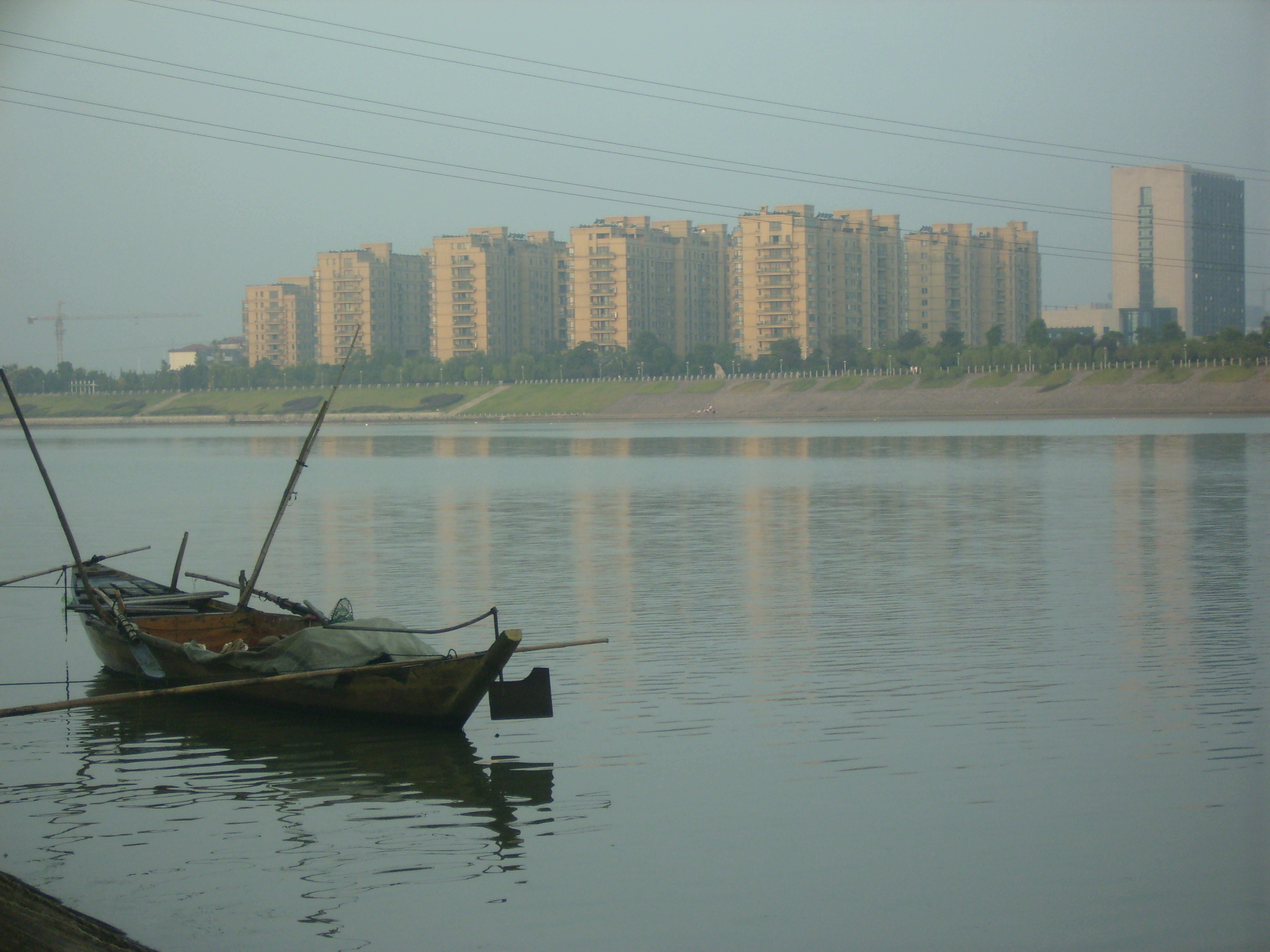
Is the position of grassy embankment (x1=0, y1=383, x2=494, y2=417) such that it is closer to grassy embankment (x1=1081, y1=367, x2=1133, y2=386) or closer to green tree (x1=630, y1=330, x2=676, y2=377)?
green tree (x1=630, y1=330, x2=676, y2=377)

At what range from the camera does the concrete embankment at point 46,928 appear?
26.2ft

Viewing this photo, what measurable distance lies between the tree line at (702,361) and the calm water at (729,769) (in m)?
97.9

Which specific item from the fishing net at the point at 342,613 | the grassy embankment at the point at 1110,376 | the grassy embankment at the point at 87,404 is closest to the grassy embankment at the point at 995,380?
the grassy embankment at the point at 1110,376

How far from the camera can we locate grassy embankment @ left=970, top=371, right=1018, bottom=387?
128 meters

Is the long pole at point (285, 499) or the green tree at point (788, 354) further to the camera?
the green tree at point (788, 354)

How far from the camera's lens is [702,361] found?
16288 centimetres

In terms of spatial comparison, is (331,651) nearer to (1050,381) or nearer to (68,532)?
(68,532)

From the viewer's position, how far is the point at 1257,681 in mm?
15258

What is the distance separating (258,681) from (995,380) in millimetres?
122052

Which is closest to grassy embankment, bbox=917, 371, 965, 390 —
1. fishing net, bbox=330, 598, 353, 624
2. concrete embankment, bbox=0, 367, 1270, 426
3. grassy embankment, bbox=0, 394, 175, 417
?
concrete embankment, bbox=0, 367, 1270, 426

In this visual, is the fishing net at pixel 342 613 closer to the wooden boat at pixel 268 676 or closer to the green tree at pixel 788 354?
the wooden boat at pixel 268 676

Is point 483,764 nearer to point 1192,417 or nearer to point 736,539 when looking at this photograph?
point 736,539

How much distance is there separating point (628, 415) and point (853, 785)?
139 meters

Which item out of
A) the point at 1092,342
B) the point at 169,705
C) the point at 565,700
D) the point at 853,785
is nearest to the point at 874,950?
the point at 853,785
